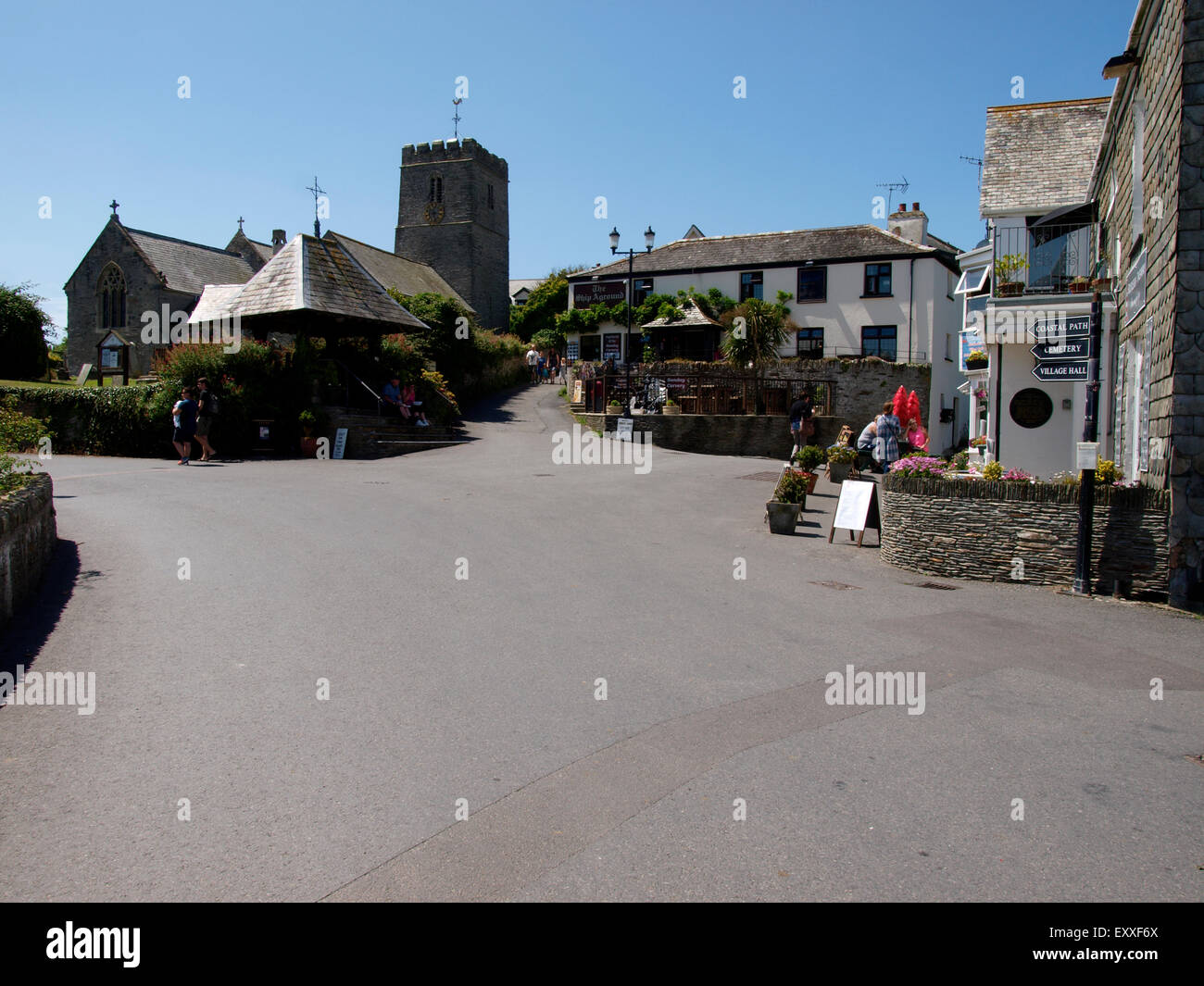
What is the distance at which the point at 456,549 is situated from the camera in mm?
10945

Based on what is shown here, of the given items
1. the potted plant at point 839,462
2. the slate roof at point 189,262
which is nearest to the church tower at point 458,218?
the slate roof at point 189,262

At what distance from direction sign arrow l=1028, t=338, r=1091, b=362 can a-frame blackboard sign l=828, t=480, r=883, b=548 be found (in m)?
2.82

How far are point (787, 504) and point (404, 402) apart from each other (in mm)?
15048

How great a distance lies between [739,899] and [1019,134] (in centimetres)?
2026

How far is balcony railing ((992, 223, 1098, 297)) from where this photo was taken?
1609 centimetres

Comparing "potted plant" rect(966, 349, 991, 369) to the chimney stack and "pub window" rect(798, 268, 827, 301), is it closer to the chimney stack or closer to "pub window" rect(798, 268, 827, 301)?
"pub window" rect(798, 268, 827, 301)

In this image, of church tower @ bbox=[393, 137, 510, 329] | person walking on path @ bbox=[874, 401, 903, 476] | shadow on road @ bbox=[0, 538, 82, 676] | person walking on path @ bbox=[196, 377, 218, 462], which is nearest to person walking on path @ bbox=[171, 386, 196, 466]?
person walking on path @ bbox=[196, 377, 218, 462]

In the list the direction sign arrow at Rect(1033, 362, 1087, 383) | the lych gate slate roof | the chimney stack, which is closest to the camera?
the direction sign arrow at Rect(1033, 362, 1087, 383)

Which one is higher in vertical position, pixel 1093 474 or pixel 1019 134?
pixel 1019 134

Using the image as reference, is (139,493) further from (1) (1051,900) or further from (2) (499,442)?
(1) (1051,900)

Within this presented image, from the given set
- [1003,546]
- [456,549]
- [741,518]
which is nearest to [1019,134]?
[741,518]

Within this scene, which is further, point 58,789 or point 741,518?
point 741,518

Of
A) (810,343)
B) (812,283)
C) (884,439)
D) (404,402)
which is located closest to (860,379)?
(810,343)
